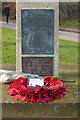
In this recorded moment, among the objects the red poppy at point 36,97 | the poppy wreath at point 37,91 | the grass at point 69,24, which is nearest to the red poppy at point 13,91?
the poppy wreath at point 37,91

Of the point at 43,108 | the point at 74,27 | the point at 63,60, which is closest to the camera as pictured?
the point at 43,108

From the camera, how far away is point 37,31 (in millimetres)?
9328

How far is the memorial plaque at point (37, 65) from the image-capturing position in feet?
30.8

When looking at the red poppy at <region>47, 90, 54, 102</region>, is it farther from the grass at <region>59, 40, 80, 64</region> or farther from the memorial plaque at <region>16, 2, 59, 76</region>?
the grass at <region>59, 40, 80, 64</region>

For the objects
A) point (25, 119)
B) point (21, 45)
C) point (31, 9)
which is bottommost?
point (25, 119)

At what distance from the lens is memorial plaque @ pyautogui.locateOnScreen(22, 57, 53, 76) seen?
9398 mm

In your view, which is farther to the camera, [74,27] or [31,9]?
[74,27]

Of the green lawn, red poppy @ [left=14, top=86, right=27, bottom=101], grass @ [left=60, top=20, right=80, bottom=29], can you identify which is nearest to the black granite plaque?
red poppy @ [left=14, top=86, right=27, bottom=101]

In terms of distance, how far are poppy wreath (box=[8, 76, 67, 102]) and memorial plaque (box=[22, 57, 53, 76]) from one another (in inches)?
65.0

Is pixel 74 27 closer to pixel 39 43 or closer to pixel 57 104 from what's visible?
pixel 39 43

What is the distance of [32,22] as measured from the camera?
9.27 meters

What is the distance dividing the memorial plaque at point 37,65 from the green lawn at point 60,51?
360 cm

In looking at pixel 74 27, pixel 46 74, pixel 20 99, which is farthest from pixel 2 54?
pixel 74 27

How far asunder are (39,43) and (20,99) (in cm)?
211
